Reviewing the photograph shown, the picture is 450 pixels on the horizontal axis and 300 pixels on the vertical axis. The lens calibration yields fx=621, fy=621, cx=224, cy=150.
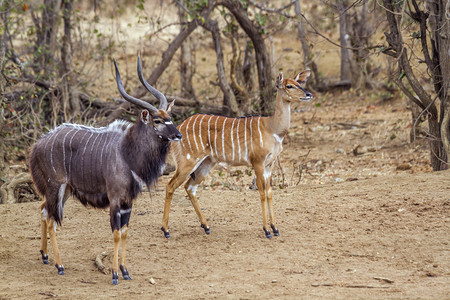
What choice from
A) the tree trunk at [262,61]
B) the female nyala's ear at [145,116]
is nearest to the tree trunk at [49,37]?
the tree trunk at [262,61]

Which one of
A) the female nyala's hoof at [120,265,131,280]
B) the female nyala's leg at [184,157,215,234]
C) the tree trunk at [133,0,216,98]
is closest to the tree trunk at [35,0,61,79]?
the tree trunk at [133,0,216,98]

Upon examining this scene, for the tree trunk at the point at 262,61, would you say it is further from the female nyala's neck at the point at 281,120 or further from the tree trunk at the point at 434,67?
the female nyala's neck at the point at 281,120

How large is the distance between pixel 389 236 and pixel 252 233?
1.38m

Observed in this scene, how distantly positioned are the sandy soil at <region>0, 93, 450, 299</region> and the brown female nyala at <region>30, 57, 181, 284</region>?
1.24 feet

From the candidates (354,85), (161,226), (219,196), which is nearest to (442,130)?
(219,196)

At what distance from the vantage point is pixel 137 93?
11.3m

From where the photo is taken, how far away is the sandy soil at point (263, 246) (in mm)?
4973

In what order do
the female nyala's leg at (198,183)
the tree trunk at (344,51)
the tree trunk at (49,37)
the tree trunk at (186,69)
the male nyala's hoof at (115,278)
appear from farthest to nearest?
the tree trunk at (344,51) < the tree trunk at (186,69) < the tree trunk at (49,37) < the female nyala's leg at (198,183) < the male nyala's hoof at (115,278)

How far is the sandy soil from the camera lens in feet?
16.3

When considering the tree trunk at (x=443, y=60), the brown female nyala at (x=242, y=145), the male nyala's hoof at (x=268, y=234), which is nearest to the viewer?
the male nyala's hoof at (x=268, y=234)

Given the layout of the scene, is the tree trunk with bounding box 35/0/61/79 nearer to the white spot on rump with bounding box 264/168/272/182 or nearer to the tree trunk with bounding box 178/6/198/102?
the tree trunk with bounding box 178/6/198/102

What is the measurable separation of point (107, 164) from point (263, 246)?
1.74 meters

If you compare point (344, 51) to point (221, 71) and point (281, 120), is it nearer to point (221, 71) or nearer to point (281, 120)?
point (221, 71)

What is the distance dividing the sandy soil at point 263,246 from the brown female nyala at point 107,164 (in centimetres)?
38
